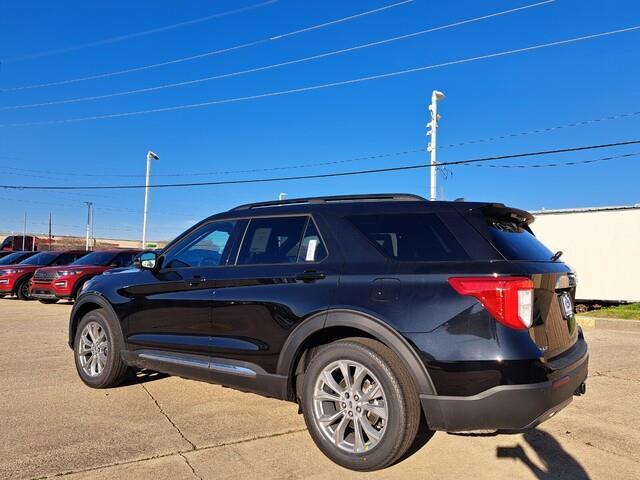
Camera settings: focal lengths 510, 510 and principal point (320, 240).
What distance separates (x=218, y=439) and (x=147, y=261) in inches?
75.0

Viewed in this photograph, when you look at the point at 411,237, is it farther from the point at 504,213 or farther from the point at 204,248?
the point at 204,248

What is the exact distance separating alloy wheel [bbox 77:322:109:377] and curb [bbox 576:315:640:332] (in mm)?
9416

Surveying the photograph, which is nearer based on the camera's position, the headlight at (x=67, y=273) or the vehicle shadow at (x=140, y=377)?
the vehicle shadow at (x=140, y=377)

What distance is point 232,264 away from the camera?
14.1 ft

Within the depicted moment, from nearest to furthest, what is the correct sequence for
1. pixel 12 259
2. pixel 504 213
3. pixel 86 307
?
pixel 504 213, pixel 86 307, pixel 12 259

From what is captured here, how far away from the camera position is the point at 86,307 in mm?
5609

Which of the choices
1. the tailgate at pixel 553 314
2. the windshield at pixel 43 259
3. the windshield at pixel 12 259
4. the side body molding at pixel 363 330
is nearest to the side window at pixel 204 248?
the side body molding at pixel 363 330

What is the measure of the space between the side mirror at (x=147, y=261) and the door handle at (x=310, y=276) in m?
1.84

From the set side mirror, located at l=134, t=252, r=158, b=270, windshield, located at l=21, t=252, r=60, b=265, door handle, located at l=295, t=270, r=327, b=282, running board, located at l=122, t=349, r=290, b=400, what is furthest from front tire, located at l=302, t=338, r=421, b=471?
windshield, located at l=21, t=252, r=60, b=265

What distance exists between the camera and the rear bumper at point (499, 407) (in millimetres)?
2922

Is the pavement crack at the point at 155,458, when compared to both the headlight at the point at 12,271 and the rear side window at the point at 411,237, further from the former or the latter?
the headlight at the point at 12,271

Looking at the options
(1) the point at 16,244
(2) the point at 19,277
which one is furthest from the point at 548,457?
(1) the point at 16,244

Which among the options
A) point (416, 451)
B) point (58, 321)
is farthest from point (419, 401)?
point (58, 321)

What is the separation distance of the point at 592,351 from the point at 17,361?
320 inches
